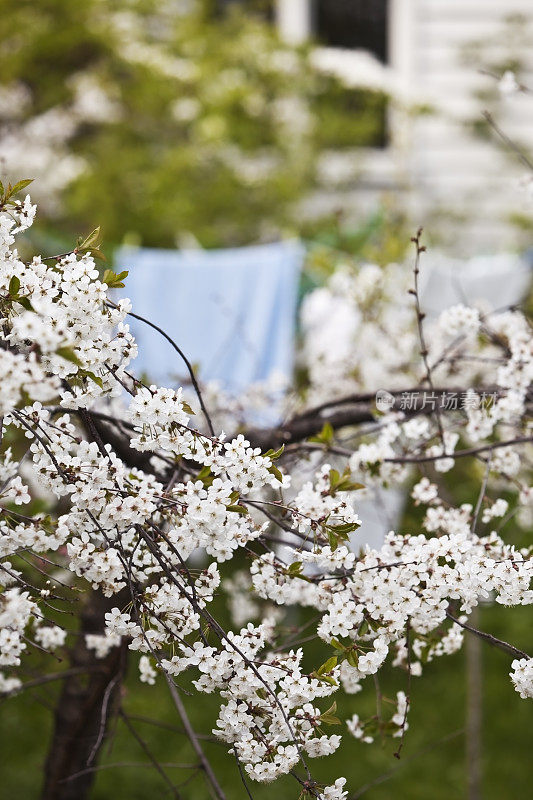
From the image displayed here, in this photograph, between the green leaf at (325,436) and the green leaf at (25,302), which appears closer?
the green leaf at (25,302)

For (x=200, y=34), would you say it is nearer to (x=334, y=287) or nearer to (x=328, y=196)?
(x=328, y=196)

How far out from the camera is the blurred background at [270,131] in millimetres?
4719

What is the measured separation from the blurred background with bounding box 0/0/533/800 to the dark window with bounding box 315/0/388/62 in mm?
11

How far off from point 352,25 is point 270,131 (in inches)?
61.7

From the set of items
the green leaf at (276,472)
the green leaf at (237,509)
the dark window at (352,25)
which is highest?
the dark window at (352,25)

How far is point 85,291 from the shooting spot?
3.62 ft

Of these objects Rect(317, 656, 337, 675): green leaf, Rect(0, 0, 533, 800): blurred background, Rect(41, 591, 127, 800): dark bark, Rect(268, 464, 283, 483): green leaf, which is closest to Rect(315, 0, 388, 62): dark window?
Rect(0, 0, 533, 800): blurred background

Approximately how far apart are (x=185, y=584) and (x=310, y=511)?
200 mm

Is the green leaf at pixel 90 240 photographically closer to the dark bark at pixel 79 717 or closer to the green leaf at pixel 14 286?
the green leaf at pixel 14 286

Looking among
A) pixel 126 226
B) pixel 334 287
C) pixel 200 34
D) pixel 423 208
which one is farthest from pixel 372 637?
pixel 423 208

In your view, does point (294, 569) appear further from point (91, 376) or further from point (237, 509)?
point (91, 376)

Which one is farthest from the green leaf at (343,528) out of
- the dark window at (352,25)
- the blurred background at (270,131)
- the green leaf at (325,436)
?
the dark window at (352,25)

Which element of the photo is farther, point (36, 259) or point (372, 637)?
point (372, 637)

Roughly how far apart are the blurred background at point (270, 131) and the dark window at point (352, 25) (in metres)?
0.01
